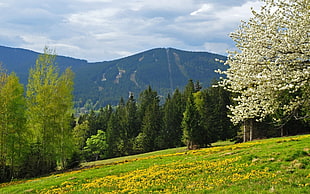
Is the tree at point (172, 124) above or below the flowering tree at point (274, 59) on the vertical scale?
below

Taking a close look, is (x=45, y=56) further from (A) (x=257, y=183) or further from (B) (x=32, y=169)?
(A) (x=257, y=183)

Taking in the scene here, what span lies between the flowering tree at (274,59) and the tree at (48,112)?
106 feet

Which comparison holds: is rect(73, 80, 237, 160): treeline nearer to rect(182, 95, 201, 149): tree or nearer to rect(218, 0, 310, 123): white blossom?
rect(182, 95, 201, 149): tree

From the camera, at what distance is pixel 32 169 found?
39531 mm

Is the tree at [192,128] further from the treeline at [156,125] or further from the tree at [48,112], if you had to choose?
the tree at [48,112]

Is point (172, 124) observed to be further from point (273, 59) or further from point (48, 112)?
point (273, 59)

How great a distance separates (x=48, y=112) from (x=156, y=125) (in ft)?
190

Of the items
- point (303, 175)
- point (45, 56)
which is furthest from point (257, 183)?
point (45, 56)

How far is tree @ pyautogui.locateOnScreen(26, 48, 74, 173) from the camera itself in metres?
39.9

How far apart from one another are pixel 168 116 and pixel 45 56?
5715 cm

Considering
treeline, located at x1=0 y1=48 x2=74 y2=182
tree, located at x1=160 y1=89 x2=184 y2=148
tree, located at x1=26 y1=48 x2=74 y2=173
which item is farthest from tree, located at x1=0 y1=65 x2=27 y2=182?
tree, located at x1=160 y1=89 x2=184 y2=148

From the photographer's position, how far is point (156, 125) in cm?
9512

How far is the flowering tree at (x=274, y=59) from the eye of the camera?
11.2 meters

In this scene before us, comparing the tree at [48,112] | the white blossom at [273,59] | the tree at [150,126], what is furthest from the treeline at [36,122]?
the tree at [150,126]
